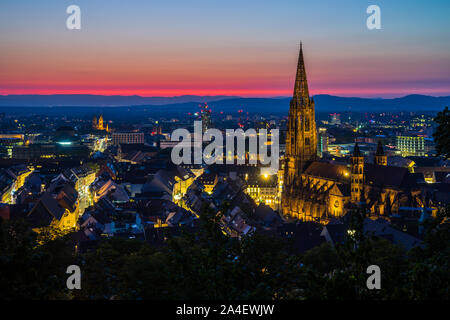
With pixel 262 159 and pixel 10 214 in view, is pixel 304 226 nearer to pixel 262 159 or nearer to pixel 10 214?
pixel 10 214

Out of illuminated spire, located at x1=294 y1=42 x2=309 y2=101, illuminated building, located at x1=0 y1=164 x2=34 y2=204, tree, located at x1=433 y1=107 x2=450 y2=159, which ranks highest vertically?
illuminated spire, located at x1=294 y1=42 x2=309 y2=101

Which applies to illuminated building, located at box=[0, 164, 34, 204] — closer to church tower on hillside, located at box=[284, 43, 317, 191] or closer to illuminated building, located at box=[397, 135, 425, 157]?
church tower on hillside, located at box=[284, 43, 317, 191]

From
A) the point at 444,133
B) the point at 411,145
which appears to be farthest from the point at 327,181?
the point at 411,145

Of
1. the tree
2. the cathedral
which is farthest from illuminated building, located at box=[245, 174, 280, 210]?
the tree

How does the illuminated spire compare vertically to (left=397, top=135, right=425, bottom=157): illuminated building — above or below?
above

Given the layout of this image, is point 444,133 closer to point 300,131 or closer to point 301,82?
point 301,82

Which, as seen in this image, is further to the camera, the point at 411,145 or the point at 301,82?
the point at 411,145

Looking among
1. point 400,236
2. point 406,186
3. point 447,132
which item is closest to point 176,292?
point 447,132

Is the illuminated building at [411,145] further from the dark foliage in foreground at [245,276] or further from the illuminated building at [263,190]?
the dark foliage in foreground at [245,276]
